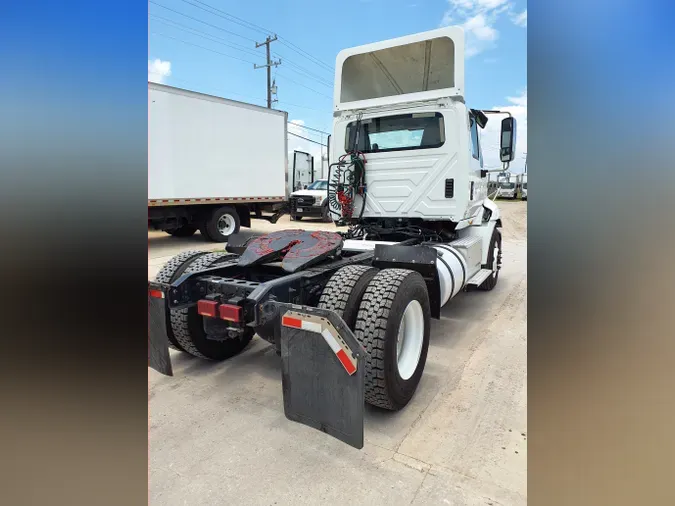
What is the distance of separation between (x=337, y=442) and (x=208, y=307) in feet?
4.26

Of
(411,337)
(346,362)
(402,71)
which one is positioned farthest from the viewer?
(402,71)

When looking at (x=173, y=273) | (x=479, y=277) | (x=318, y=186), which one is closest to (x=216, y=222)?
(x=318, y=186)

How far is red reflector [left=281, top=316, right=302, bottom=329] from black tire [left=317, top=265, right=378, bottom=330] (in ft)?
1.74

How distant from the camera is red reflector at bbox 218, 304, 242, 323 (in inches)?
112

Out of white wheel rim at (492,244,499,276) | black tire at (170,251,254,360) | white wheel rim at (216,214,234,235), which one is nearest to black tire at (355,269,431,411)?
black tire at (170,251,254,360)

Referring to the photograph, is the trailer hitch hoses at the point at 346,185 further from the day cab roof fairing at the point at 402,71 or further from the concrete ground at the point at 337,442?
the concrete ground at the point at 337,442

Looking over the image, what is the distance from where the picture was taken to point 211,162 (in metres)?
11.8

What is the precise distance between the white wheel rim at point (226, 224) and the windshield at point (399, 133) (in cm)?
830

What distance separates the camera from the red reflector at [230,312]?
283cm

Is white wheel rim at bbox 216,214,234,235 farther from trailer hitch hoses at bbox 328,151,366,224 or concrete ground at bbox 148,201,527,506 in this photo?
concrete ground at bbox 148,201,527,506

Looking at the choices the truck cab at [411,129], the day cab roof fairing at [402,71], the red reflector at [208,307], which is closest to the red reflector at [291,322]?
the red reflector at [208,307]

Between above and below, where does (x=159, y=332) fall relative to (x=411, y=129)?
below

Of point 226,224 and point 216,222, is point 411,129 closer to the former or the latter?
point 216,222
